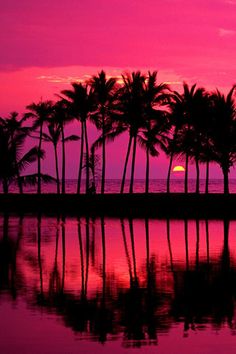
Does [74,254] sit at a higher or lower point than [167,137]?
lower

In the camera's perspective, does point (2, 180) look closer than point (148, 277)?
No

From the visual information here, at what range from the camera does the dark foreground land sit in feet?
124

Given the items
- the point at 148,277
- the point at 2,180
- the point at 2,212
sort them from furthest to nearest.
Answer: the point at 2,180 < the point at 2,212 < the point at 148,277

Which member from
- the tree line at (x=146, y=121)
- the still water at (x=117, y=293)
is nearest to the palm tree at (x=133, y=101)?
the tree line at (x=146, y=121)

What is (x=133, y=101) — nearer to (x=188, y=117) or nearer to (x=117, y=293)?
(x=188, y=117)

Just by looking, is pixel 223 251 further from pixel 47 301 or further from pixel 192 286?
pixel 47 301

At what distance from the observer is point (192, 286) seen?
13.9m

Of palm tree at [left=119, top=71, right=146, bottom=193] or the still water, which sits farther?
palm tree at [left=119, top=71, right=146, bottom=193]

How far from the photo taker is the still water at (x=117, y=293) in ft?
31.4

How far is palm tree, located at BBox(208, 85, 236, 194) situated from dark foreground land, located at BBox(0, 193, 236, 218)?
2843mm

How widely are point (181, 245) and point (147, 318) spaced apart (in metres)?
10.8

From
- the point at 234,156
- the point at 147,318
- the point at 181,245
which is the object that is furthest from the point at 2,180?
the point at 147,318

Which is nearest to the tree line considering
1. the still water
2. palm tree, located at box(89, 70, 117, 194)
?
palm tree, located at box(89, 70, 117, 194)

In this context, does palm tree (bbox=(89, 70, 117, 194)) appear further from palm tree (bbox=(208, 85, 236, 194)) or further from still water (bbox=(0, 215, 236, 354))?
still water (bbox=(0, 215, 236, 354))
